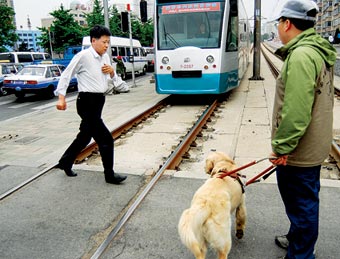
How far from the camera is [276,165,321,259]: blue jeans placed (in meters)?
2.49

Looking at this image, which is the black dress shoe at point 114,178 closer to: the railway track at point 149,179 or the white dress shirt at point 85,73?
the railway track at point 149,179

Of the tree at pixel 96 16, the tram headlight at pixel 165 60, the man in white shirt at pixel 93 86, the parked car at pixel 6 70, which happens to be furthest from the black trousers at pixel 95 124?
the tree at pixel 96 16

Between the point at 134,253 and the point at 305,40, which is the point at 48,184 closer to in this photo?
the point at 134,253

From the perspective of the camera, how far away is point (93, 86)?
4.44 meters

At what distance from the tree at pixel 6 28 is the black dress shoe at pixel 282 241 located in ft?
104

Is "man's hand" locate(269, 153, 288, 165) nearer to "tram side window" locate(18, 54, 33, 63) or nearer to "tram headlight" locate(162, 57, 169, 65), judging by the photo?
"tram headlight" locate(162, 57, 169, 65)

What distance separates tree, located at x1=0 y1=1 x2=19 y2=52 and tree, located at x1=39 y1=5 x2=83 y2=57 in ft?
18.7

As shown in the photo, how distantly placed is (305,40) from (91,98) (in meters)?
2.91

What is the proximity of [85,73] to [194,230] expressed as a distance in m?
2.76

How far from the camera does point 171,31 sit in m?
10.4

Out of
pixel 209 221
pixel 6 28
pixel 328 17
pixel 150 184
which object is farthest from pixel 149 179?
pixel 328 17

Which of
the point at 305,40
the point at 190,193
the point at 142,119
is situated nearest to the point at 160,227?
the point at 190,193

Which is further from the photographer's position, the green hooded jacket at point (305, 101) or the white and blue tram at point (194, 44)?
the white and blue tram at point (194, 44)

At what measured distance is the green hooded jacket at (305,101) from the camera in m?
2.18
